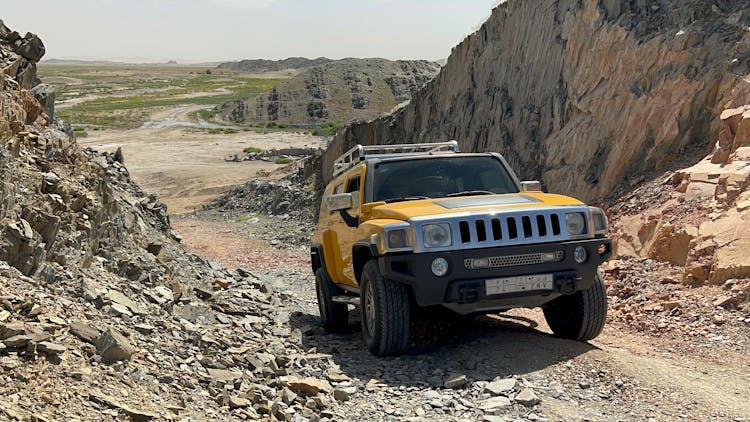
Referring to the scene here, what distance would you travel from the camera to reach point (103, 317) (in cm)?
607

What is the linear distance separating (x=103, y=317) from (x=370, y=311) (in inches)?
94.1

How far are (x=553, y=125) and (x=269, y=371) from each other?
1162cm

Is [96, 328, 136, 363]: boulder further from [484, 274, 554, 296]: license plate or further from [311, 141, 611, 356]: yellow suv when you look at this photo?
Answer: [484, 274, 554, 296]: license plate

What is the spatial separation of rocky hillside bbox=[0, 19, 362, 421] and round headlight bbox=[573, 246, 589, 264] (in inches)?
96.2

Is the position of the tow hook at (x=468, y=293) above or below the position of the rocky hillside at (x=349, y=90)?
below

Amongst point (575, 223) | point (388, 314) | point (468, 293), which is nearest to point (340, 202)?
point (388, 314)

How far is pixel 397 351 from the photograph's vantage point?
692 cm

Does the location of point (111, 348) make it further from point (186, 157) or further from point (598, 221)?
point (186, 157)

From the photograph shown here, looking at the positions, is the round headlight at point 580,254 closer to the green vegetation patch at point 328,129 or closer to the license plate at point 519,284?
the license plate at point 519,284

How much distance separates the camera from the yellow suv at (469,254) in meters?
6.46

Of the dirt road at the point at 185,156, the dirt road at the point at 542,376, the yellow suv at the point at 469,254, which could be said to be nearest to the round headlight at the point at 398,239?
the yellow suv at the point at 469,254

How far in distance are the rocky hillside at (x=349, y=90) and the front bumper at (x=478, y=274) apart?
5731cm

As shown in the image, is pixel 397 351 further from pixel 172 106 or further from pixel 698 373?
pixel 172 106

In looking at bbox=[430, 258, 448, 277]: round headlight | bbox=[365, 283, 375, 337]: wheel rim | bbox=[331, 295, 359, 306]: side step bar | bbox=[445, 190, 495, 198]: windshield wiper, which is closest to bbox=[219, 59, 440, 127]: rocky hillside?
bbox=[331, 295, 359, 306]: side step bar
